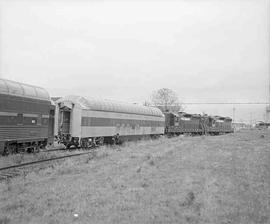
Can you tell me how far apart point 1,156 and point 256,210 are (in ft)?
44.5

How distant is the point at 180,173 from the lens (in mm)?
11023

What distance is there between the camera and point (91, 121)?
23.4m

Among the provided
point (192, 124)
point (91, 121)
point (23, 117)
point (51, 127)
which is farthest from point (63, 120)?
point (192, 124)

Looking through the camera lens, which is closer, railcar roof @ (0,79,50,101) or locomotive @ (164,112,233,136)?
railcar roof @ (0,79,50,101)

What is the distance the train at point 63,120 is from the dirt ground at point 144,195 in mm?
4889

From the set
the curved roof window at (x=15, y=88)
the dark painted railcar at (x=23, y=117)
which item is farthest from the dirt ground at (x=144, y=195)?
the curved roof window at (x=15, y=88)

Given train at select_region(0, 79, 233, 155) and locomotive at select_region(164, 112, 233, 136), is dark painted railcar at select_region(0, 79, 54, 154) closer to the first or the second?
train at select_region(0, 79, 233, 155)

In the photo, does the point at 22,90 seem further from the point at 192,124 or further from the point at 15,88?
the point at 192,124

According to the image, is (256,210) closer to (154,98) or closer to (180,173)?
(180,173)

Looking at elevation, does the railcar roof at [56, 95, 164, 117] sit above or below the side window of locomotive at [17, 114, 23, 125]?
above

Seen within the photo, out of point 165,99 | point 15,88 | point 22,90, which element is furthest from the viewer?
point 165,99

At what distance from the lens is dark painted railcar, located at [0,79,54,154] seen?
15766 millimetres

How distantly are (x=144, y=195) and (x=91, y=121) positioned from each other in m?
15.5

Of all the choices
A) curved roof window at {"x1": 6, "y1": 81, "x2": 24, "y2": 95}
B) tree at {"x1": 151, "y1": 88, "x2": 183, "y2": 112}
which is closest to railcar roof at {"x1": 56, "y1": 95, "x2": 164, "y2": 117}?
curved roof window at {"x1": 6, "y1": 81, "x2": 24, "y2": 95}
